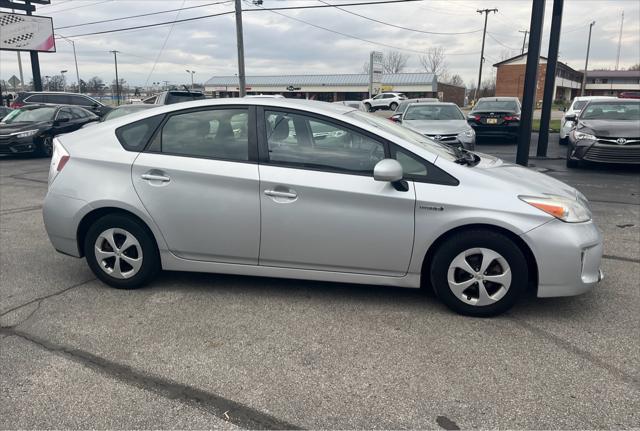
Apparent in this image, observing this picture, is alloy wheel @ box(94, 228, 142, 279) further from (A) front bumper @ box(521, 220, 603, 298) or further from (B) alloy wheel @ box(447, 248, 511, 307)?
(A) front bumper @ box(521, 220, 603, 298)

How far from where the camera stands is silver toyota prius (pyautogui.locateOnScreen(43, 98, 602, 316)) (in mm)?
3475

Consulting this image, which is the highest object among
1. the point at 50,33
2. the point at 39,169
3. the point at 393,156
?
the point at 50,33

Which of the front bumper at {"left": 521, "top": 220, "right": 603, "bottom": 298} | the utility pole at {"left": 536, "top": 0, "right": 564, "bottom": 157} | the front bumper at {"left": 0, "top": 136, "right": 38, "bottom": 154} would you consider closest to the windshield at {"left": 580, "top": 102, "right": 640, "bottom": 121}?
the utility pole at {"left": 536, "top": 0, "right": 564, "bottom": 157}

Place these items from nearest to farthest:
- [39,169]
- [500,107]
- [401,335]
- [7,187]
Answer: [401,335] < [7,187] < [39,169] < [500,107]

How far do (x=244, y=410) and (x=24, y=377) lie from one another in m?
1.37

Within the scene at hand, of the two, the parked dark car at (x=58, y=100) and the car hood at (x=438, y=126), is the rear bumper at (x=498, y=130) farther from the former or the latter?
the parked dark car at (x=58, y=100)

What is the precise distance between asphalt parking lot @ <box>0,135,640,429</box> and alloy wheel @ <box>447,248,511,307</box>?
0.58 ft

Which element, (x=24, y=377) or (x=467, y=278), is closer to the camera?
(x=24, y=377)

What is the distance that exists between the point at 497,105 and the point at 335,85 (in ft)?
180

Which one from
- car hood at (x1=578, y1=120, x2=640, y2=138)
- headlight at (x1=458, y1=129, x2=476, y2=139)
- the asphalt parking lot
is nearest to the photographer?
the asphalt parking lot

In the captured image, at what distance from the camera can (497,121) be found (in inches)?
626

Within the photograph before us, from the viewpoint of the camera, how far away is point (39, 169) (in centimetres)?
1190

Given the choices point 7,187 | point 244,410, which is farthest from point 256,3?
point 244,410

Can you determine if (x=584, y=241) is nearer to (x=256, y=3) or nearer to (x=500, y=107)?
(x=500, y=107)
